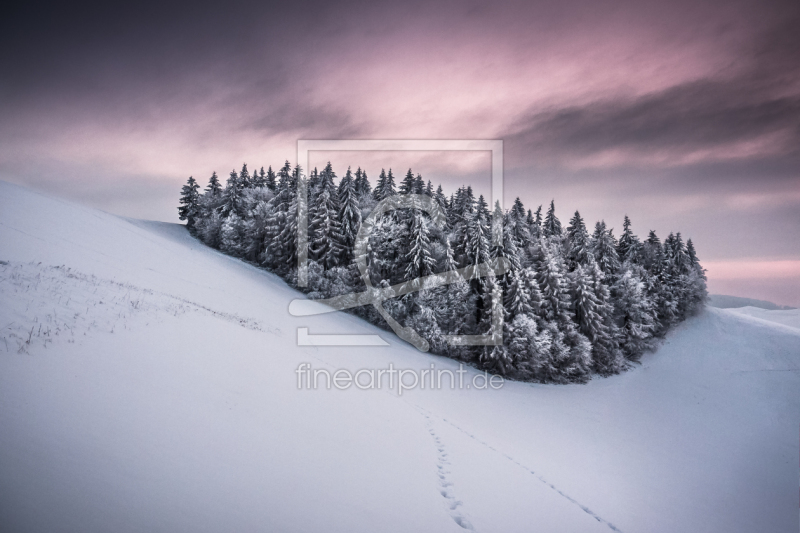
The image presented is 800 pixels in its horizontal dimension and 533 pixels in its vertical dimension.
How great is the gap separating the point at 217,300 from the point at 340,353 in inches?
375

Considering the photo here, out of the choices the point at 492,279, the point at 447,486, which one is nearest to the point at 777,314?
the point at 492,279

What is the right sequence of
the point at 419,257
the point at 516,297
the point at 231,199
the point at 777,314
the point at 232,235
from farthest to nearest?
the point at 777,314 < the point at 231,199 < the point at 232,235 < the point at 419,257 < the point at 516,297

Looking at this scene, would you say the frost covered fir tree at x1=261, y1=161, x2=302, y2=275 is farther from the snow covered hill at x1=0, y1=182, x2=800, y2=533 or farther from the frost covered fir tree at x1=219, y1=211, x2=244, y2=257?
the snow covered hill at x1=0, y1=182, x2=800, y2=533

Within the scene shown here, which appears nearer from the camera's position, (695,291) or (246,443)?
(246,443)

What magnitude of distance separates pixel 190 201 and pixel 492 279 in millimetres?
55917

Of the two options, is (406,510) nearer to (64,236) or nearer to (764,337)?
(64,236)

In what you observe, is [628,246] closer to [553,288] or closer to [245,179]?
[553,288]

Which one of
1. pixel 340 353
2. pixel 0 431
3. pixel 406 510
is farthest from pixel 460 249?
pixel 0 431

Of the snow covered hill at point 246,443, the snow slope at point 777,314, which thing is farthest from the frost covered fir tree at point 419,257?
the snow slope at point 777,314

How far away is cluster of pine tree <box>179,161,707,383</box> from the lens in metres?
31.7

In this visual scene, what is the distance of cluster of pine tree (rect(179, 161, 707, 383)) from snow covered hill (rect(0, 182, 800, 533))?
7290mm

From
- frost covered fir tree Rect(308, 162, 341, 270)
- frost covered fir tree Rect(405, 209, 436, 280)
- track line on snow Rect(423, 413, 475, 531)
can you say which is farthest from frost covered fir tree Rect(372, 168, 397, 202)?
track line on snow Rect(423, 413, 475, 531)

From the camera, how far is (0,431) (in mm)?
4512

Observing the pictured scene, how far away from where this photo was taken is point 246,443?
22.0 ft
